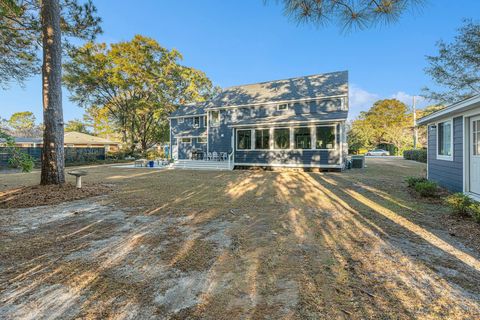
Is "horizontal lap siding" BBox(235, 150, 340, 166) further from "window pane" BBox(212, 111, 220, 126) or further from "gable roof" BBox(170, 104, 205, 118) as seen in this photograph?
"gable roof" BBox(170, 104, 205, 118)

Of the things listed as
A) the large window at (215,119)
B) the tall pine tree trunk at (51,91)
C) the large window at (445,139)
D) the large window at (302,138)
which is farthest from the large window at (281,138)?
the tall pine tree trunk at (51,91)

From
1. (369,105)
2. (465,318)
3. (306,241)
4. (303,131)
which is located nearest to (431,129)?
(303,131)

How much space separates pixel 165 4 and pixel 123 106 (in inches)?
648

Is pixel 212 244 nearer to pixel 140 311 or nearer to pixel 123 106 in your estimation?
pixel 140 311

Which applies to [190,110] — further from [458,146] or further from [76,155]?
[458,146]

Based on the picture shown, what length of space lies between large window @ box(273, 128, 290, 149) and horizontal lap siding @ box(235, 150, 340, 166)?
0.39 m

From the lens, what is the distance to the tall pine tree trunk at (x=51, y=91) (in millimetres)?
7145

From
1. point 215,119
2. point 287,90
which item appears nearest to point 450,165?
point 287,90

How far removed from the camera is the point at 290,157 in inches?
591

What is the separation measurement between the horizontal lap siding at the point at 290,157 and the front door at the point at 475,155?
7707 mm

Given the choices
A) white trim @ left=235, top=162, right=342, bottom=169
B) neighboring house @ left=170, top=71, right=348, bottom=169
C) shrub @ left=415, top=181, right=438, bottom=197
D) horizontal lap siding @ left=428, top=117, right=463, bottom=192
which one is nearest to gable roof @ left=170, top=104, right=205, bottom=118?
neighboring house @ left=170, top=71, right=348, bottom=169

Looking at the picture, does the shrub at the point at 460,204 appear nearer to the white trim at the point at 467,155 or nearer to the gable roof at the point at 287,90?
the white trim at the point at 467,155

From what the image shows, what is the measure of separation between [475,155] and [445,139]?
1932mm

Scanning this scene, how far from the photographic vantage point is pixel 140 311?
1969 millimetres
